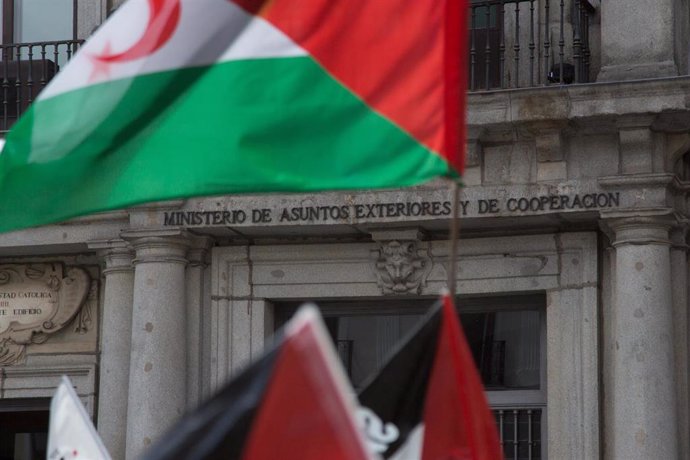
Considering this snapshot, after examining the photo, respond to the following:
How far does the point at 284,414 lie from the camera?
4832 millimetres

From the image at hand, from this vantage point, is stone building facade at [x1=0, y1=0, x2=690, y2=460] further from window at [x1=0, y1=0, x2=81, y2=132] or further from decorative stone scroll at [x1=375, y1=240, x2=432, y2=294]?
window at [x1=0, y1=0, x2=81, y2=132]

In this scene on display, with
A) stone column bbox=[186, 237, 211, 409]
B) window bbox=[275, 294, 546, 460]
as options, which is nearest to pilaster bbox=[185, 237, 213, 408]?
stone column bbox=[186, 237, 211, 409]

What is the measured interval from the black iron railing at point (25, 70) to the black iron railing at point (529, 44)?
3.07m

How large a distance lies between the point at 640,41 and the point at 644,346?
196 centimetres

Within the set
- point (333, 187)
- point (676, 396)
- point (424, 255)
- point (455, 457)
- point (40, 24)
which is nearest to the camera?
point (455, 457)

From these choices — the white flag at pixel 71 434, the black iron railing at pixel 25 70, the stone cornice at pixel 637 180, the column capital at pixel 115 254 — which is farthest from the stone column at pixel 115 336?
the white flag at pixel 71 434

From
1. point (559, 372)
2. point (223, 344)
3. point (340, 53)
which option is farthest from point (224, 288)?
point (340, 53)

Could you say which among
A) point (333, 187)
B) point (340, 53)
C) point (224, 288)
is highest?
point (224, 288)

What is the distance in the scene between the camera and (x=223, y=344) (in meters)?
14.0

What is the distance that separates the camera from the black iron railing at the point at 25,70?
48.4ft

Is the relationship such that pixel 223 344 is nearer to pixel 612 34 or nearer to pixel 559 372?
pixel 559 372

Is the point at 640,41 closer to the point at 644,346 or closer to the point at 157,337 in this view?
the point at 644,346

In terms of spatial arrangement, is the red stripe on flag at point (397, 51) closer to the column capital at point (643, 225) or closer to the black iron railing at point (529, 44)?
the column capital at point (643, 225)

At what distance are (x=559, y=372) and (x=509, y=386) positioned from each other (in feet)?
1.94
